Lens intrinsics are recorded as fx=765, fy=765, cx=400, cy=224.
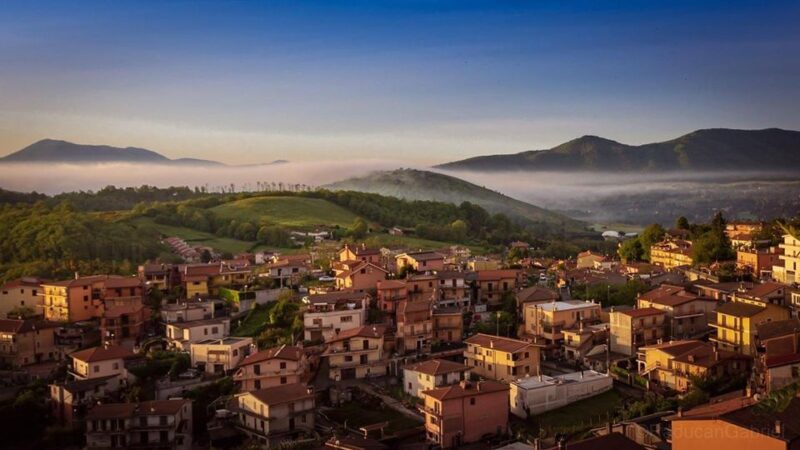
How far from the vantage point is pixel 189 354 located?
1900 cm

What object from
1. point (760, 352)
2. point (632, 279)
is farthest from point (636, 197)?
point (760, 352)

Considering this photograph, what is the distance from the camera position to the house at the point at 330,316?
19.4 meters

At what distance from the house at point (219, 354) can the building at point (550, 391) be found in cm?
667

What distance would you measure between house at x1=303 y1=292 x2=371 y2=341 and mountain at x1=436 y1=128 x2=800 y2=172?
231 feet

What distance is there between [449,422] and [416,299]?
A: 22.3 ft

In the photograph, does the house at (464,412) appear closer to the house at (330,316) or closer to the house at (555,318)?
the house at (555,318)

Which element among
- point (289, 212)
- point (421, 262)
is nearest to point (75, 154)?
point (289, 212)

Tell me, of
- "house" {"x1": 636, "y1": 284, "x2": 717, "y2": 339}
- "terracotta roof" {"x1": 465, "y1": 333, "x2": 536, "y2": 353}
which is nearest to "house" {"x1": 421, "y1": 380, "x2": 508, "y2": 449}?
"terracotta roof" {"x1": 465, "y1": 333, "x2": 536, "y2": 353}

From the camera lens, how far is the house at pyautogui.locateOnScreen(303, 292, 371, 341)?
19375mm

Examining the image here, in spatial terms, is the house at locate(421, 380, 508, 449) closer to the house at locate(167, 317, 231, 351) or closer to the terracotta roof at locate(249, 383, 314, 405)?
the terracotta roof at locate(249, 383, 314, 405)

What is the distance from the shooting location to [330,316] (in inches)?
763

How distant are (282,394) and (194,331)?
5.27 metres

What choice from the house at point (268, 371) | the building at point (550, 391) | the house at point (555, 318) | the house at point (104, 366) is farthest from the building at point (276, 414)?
the house at point (555, 318)

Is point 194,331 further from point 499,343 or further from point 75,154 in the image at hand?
point 75,154
